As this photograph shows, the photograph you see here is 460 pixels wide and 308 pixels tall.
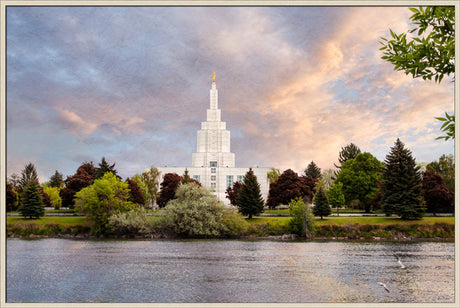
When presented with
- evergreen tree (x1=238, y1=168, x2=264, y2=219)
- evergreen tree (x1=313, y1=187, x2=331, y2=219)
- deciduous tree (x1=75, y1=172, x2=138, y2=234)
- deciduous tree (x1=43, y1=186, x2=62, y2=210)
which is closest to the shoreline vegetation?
deciduous tree (x1=75, y1=172, x2=138, y2=234)

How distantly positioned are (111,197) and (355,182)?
3655cm

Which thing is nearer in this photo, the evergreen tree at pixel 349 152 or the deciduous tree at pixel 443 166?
the deciduous tree at pixel 443 166

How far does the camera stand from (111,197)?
148 feet

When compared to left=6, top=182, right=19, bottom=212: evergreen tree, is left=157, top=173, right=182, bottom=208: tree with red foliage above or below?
above

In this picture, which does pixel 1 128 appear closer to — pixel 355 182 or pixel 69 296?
pixel 69 296

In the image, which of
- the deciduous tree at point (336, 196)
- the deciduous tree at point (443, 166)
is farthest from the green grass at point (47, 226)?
the deciduous tree at point (443, 166)

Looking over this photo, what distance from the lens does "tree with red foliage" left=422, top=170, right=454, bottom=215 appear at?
166 ft

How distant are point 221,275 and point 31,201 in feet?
52.4

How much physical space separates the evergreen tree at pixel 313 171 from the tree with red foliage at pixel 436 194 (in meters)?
42.1

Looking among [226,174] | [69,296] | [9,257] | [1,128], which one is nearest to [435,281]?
[69,296]

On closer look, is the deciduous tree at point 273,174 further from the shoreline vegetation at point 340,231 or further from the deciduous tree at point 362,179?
the shoreline vegetation at point 340,231

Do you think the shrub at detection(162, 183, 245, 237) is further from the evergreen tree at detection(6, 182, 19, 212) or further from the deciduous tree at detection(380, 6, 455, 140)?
the deciduous tree at detection(380, 6, 455, 140)

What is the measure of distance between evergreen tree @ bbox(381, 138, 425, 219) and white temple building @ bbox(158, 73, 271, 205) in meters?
40.7

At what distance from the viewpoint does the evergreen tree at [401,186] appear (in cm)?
4631
